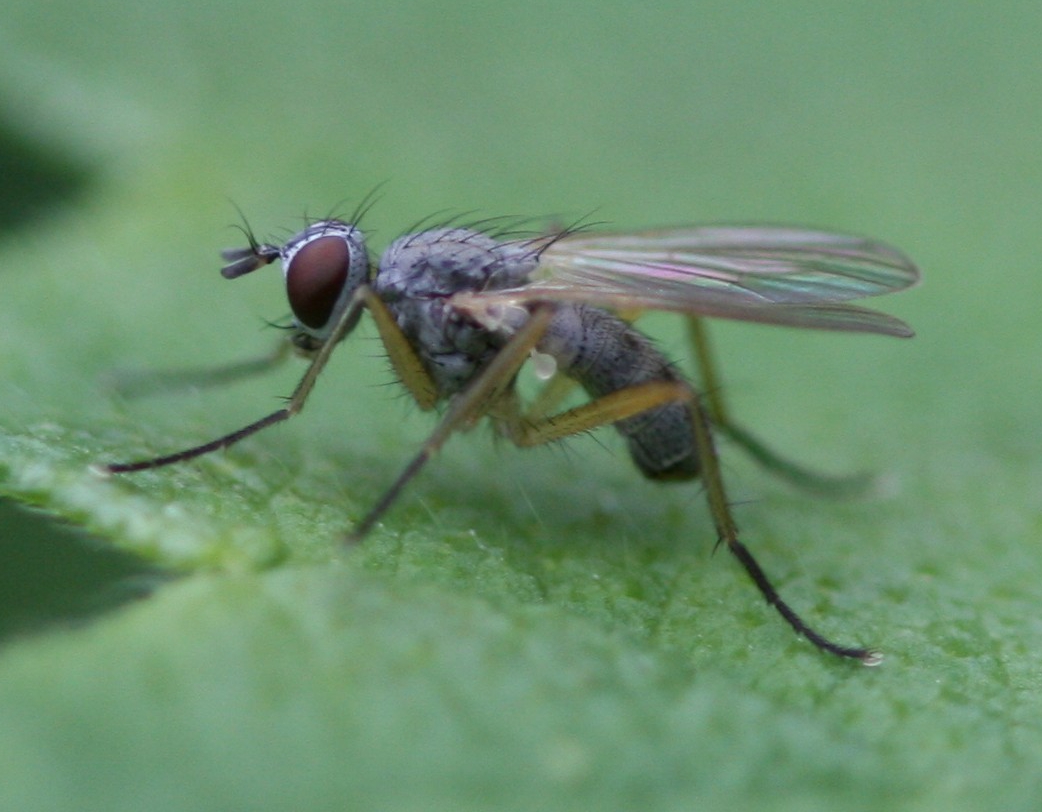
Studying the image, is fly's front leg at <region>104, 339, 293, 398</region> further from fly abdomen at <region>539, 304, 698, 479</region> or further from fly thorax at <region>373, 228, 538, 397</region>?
fly abdomen at <region>539, 304, 698, 479</region>

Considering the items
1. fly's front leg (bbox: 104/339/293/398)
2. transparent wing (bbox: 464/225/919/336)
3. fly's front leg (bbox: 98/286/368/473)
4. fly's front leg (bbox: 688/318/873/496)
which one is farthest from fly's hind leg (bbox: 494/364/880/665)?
fly's front leg (bbox: 104/339/293/398)

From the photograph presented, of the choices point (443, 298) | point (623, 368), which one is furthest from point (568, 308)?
point (443, 298)

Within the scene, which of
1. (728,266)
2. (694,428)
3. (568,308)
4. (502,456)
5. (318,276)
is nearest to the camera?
(694,428)

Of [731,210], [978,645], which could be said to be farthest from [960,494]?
[731,210]

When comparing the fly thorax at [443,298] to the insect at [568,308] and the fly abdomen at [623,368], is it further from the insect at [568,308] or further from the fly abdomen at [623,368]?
the fly abdomen at [623,368]

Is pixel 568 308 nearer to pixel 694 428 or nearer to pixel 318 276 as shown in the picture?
pixel 694 428

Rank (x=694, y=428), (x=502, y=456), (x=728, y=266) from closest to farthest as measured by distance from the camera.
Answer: (x=694, y=428) → (x=728, y=266) → (x=502, y=456)

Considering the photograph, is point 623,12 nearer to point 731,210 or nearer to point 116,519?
point 731,210
